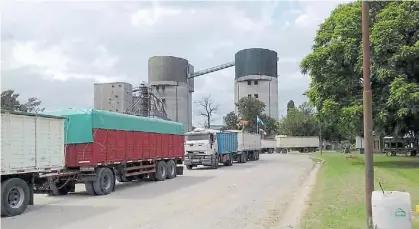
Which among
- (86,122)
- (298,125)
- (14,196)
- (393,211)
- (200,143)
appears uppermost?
(298,125)

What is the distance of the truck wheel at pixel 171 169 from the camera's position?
965 inches

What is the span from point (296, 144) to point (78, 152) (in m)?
74.3

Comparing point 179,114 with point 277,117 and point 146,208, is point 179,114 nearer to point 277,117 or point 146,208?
point 277,117

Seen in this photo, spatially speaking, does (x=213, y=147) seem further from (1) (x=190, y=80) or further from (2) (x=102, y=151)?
(1) (x=190, y=80)

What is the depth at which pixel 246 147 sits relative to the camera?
4556 centimetres

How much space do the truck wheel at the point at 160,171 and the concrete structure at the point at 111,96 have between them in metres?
A: 26.8

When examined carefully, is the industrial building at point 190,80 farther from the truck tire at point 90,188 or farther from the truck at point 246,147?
the truck tire at point 90,188

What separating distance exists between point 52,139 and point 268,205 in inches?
265

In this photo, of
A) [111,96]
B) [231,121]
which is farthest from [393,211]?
[231,121]

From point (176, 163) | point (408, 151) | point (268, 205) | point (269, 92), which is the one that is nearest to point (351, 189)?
point (268, 205)

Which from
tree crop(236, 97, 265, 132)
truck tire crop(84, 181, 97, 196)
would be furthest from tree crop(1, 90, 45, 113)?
tree crop(236, 97, 265, 132)

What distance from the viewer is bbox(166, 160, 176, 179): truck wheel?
80.4ft

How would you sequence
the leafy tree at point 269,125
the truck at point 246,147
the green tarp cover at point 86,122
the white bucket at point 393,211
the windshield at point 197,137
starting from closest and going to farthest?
1. the white bucket at point 393,211
2. the green tarp cover at point 86,122
3. the windshield at point 197,137
4. the truck at point 246,147
5. the leafy tree at point 269,125

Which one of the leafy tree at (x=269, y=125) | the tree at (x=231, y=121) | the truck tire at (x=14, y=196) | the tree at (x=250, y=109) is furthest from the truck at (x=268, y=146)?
the truck tire at (x=14, y=196)
